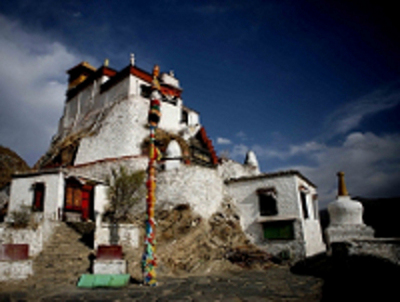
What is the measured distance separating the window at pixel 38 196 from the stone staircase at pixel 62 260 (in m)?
3.68

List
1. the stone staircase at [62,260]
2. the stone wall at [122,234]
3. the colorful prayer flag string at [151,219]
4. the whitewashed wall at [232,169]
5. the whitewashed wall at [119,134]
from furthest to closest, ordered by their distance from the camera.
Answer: the whitewashed wall at [232,169], the whitewashed wall at [119,134], the stone wall at [122,234], the stone staircase at [62,260], the colorful prayer flag string at [151,219]

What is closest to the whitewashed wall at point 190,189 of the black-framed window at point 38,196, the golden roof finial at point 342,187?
the black-framed window at point 38,196

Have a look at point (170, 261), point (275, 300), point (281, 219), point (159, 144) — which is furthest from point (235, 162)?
point (275, 300)

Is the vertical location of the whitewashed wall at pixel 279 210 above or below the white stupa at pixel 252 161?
below

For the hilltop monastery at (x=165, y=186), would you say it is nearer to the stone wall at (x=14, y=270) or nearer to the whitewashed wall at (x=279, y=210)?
the whitewashed wall at (x=279, y=210)

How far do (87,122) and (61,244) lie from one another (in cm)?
1957

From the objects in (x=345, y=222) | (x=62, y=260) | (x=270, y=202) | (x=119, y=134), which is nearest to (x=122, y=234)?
(x=62, y=260)

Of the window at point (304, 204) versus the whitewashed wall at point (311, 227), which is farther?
the window at point (304, 204)

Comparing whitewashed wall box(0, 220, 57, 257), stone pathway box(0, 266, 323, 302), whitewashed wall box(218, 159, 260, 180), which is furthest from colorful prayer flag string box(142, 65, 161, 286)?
whitewashed wall box(218, 159, 260, 180)

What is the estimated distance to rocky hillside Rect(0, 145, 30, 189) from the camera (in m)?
29.1

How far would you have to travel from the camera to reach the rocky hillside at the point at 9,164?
95.4ft

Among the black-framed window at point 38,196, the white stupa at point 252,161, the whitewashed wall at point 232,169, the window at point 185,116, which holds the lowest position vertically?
the black-framed window at point 38,196

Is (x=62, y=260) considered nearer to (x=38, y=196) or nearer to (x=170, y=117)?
(x=38, y=196)

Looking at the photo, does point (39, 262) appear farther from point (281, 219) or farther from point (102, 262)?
point (281, 219)
